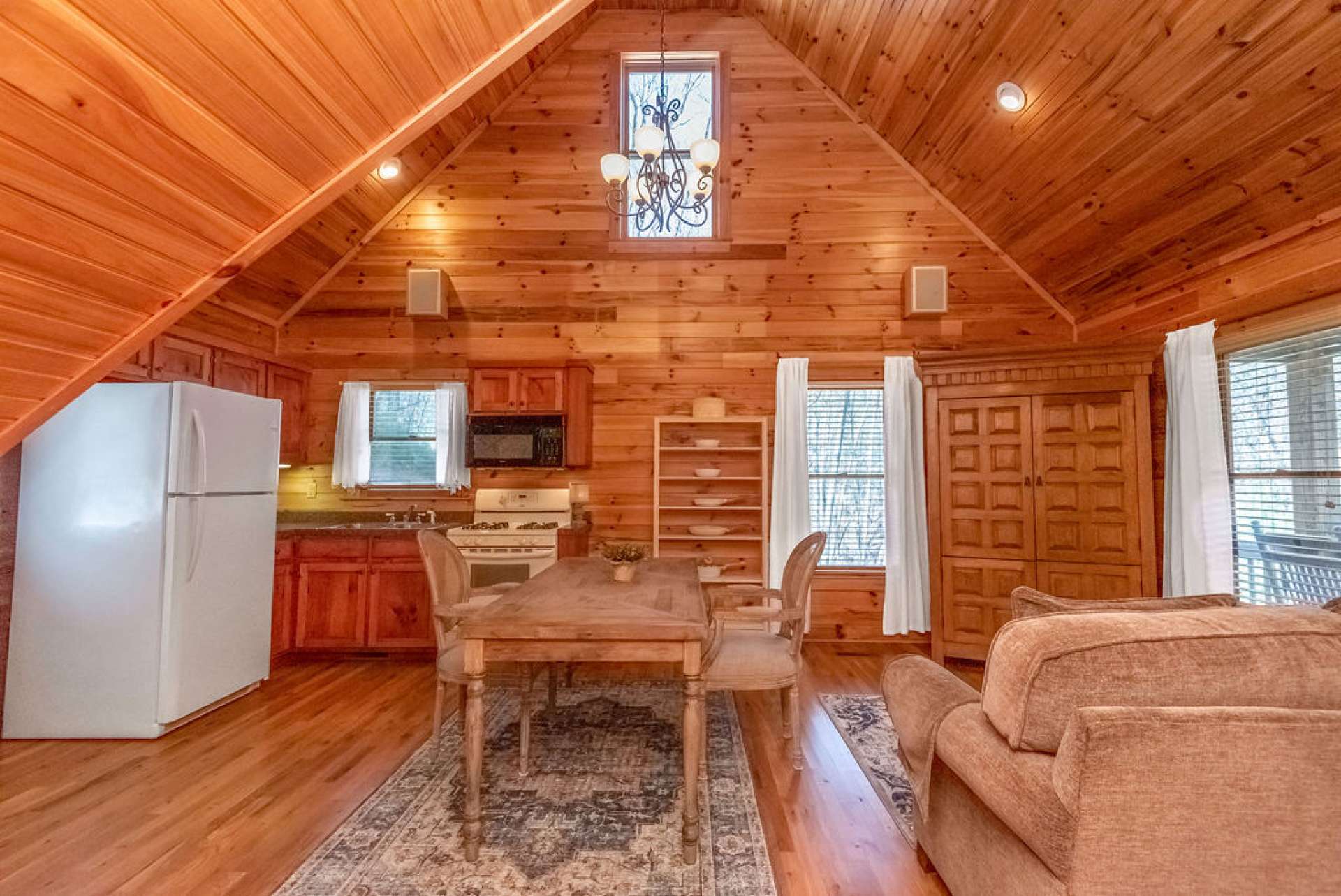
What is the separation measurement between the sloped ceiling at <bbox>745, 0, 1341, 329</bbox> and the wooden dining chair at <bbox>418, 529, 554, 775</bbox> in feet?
12.9

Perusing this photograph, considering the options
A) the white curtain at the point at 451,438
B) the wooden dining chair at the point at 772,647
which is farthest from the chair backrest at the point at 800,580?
the white curtain at the point at 451,438

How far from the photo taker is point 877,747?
297 cm

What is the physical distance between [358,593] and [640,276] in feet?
10.5

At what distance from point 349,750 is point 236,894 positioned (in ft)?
3.44

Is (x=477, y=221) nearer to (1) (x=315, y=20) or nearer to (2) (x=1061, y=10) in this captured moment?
(1) (x=315, y=20)

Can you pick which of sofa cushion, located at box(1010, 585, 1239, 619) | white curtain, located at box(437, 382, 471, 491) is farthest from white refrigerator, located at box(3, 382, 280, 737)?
sofa cushion, located at box(1010, 585, 1239, 619)

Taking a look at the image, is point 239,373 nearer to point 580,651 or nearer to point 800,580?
point 580,651

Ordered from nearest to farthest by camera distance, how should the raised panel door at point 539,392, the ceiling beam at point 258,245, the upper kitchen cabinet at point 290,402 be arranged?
the ceiling beam at point 258,245
the upper kitchen cabinet at point 290,402
the raised panel door at point 539,392

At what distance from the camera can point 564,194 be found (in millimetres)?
5043

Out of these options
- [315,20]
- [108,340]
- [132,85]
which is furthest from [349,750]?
[315,20]

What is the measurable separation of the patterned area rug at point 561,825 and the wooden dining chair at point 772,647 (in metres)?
0.36

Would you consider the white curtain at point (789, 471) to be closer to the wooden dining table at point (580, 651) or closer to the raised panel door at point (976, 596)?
the raised panel door at point (976, 596)

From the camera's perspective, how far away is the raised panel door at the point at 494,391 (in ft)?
15.4

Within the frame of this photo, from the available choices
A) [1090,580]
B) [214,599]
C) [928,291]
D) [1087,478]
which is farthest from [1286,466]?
[214,599]
